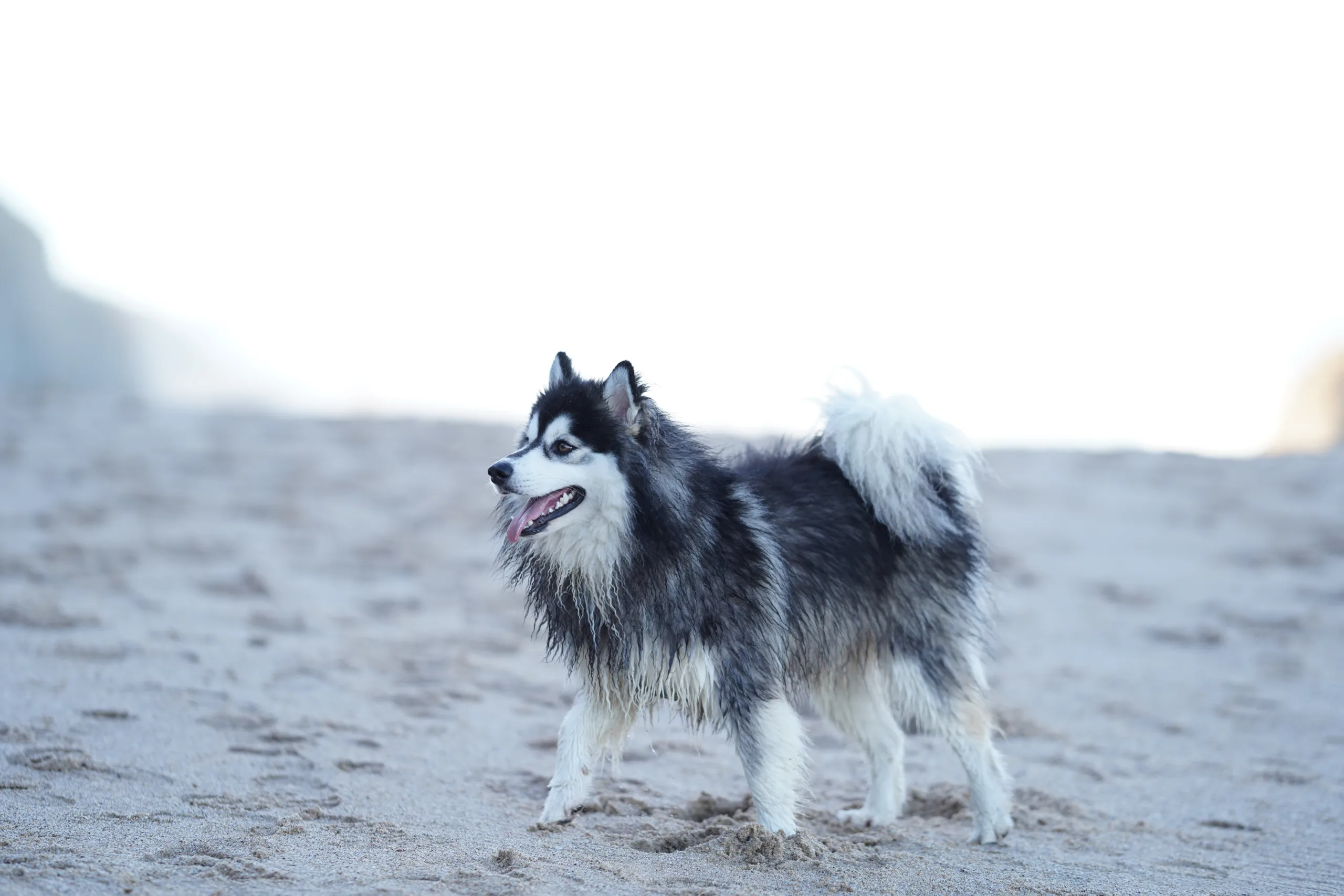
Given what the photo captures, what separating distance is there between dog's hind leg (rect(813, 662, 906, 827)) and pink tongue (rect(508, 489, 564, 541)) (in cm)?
141

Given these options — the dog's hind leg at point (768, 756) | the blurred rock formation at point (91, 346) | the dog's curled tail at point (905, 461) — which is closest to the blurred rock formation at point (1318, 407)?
the dog's curled tail at point (905, 461)

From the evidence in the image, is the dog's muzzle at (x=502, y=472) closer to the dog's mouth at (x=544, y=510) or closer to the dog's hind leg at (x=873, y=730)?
the dog's mouth at (x=544, y=510)

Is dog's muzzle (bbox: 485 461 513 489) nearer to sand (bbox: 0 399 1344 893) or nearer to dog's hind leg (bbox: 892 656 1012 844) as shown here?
sand (bbox: 0 399 1344 893)

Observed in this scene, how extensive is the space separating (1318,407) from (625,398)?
2051 centimetres

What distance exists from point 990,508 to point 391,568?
6.10 meters

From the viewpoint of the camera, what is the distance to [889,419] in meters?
4.18

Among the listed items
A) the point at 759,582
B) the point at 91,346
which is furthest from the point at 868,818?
the point at 91,346

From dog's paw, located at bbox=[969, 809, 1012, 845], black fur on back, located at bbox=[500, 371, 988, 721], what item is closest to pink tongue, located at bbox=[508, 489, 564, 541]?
black fur on back, located at bbox=[500, 371, 988, 721]

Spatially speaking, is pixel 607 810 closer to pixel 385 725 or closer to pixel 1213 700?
pixel 385 725

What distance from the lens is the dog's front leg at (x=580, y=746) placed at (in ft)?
12.2

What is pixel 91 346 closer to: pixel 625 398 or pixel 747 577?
pixel 625 398

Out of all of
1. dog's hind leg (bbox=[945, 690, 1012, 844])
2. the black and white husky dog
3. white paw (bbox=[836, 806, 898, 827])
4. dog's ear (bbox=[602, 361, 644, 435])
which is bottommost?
white paw (bbox=[836, 806, 898, 827])

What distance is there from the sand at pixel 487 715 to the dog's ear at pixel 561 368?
1558 mm

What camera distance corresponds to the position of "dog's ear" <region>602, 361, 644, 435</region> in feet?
11.7
